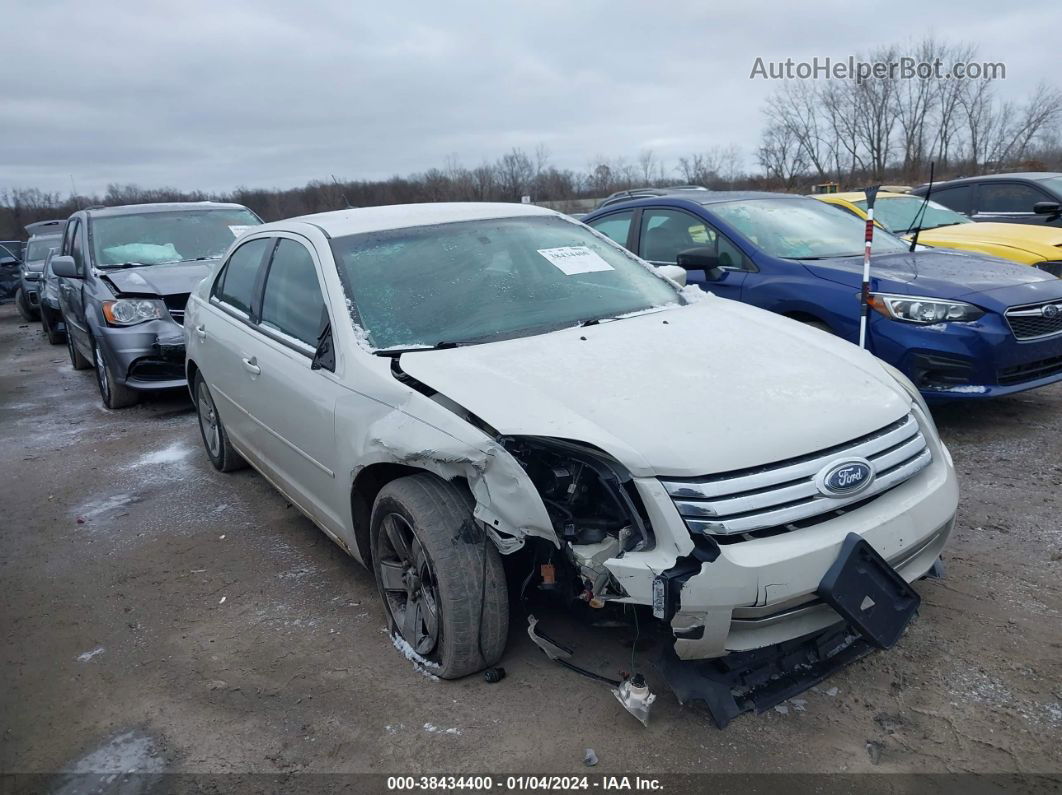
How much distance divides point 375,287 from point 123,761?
1.98 meters

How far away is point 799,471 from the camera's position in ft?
7.89

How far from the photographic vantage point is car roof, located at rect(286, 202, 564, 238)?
3787mm

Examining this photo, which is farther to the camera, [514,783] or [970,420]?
[970,420]

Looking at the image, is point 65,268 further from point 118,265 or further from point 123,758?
point 123,758

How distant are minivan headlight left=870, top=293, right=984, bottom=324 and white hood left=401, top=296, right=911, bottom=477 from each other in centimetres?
192

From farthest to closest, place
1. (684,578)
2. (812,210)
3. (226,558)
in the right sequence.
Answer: (812,210) < (226,558) < (684,578)

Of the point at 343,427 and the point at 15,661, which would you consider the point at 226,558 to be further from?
the point at 343,427

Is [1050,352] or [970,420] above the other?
[1050,352]

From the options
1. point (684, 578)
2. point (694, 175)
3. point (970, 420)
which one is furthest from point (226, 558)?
point (694, 175)

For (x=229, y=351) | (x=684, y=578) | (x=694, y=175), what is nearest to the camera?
(x=684, y=578)

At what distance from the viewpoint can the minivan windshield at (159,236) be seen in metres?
7.58

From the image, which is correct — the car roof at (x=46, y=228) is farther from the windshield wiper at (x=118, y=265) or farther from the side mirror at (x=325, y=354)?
the side mirror at (x=325, y=354)

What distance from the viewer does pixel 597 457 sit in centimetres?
241

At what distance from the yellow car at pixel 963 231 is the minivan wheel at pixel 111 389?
6635 mm
